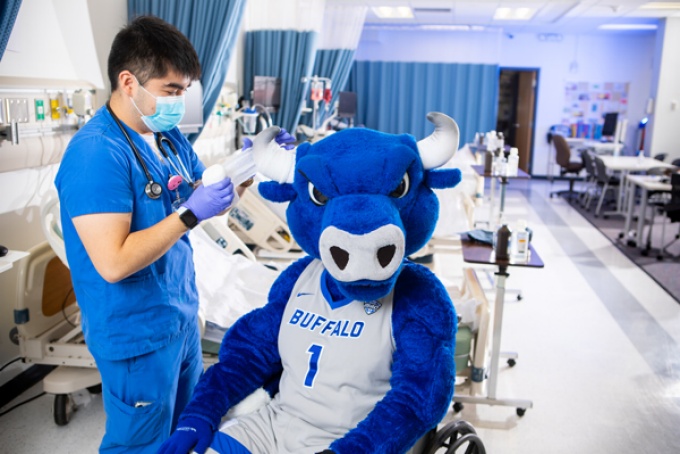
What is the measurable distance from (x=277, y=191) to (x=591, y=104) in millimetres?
10149

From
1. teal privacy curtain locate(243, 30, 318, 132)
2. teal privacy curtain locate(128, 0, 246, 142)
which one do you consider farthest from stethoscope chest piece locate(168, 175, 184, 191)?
teal privacy curtain locate(243, 30, 318, 132)

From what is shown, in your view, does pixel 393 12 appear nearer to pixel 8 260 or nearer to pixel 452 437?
pixel 8 260

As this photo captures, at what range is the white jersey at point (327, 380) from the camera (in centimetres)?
135

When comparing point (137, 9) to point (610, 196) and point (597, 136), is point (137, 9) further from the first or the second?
point (597, 136)

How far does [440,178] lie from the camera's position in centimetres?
140

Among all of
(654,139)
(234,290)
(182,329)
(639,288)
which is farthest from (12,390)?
(654,139)

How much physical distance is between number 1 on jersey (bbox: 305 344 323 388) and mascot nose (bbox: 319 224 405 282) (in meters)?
0.22

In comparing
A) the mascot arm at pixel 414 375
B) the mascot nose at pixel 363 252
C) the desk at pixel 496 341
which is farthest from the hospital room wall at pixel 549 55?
the mascot nose at pixel 363 252

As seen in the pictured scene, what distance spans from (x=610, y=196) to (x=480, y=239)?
643cm

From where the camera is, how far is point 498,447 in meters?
2.50

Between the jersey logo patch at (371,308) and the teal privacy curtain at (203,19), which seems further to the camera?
the teal privacy curtain at (203,19)

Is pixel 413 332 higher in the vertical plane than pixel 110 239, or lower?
lower

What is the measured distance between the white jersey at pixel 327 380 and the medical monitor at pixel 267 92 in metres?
4.23

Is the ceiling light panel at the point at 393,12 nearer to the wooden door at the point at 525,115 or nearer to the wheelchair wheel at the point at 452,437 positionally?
the wooden door at the point at 525,115
